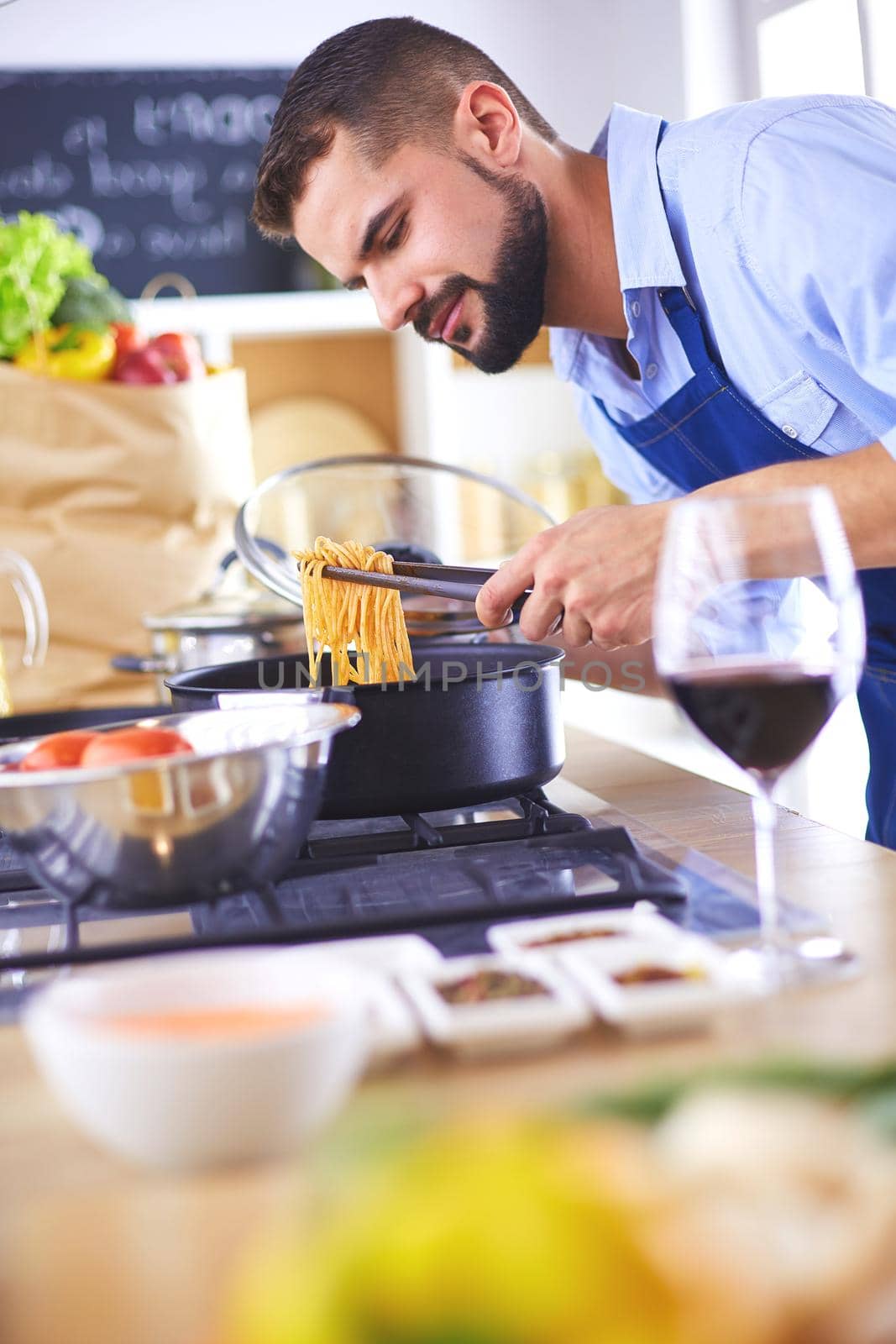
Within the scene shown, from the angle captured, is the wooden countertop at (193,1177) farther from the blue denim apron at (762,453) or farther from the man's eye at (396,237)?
the man's eye at (396,237)

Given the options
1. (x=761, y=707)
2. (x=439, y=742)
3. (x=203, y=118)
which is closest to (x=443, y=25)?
(x=203, y=118)

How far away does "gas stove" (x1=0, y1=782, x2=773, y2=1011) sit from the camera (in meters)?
0.71

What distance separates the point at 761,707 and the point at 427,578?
0.56 meters

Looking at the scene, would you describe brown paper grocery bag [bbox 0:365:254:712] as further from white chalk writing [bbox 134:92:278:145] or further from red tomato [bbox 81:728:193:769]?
white chalk writing [bbox 134:92:278:145]

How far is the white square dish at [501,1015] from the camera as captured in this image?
54cm

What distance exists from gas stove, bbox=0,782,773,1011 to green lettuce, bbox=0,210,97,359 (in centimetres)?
130

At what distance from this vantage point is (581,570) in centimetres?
108

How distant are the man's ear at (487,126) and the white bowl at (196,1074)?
130cm

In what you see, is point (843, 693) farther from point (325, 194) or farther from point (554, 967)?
point (325, 194)

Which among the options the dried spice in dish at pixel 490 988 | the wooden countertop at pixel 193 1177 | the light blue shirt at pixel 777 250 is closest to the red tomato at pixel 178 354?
the light blue shirt at pixel 777 250

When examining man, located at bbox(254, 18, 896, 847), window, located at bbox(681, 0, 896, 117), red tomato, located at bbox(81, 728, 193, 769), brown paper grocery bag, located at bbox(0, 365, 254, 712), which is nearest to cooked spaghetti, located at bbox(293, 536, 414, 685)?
man, located at bbox(254, 18, 896, 847)

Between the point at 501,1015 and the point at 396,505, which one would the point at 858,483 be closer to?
the point at 501,1015

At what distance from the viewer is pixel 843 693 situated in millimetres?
637

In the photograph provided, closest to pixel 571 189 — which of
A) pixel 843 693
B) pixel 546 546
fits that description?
pixel 546 546
